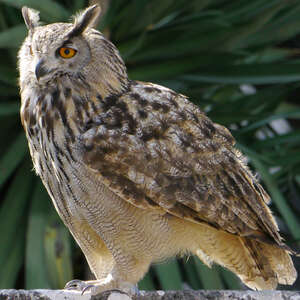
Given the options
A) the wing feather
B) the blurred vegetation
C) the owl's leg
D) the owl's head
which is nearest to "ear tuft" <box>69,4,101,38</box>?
the owl's head

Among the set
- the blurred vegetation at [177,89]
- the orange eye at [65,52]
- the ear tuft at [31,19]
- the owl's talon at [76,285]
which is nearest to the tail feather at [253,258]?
the owl's talon at [76,285]

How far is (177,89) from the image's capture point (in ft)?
14.8

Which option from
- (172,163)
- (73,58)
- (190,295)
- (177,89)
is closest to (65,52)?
(73,58)

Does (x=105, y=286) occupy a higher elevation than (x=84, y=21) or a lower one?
lower

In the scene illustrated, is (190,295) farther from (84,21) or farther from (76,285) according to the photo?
(84,21)

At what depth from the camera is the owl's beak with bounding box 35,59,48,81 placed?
2680mm

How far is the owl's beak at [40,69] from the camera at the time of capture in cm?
268

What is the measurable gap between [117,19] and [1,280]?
1.46 m

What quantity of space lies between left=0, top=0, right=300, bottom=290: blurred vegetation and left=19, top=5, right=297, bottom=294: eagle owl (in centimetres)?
121

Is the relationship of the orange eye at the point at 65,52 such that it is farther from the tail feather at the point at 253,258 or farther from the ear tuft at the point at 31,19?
the tail feather at the point at 253,258

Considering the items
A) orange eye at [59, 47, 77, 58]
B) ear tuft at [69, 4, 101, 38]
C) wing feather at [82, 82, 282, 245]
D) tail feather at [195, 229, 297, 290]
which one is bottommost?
tail feather at [195, 229, 297, 290]

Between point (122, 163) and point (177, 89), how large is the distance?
1889 millimetres

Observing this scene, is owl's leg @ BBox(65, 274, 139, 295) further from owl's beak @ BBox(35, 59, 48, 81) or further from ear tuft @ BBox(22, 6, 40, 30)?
ear tuft @ BBox(22, 6, 40, 30)

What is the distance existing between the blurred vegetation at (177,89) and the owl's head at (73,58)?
1.22 metres
